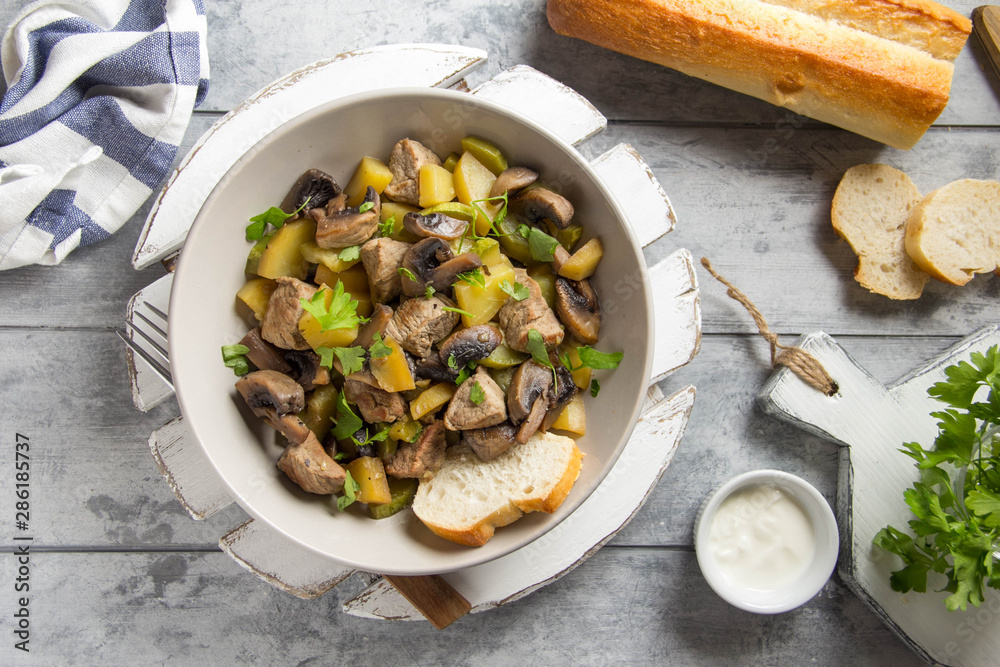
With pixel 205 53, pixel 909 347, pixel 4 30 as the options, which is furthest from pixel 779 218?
pixel 4 30

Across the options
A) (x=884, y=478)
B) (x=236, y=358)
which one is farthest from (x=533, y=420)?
(x=884, y=478)

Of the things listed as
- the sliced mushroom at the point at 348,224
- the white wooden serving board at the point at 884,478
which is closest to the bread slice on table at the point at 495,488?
the sliced mushroom at the point at 348,224

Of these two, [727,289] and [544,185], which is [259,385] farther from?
[727,289]

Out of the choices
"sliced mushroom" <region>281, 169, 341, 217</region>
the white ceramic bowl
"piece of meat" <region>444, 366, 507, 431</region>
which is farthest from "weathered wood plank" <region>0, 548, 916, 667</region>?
"sliced mushroom" <region>281, 169, 341, 217</region>

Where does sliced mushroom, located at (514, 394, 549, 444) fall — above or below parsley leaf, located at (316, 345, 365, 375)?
below

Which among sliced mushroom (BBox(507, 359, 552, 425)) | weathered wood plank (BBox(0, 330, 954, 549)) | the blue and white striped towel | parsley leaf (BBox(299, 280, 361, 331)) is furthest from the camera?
weathered wood plank (BBox(0, 330, 954, 549))

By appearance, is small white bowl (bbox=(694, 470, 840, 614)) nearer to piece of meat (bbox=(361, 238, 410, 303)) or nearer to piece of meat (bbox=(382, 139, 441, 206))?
piece of meat (bbox=(361, 238, 410, 303))

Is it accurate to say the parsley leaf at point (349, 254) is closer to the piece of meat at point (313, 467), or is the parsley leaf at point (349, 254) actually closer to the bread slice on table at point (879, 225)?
the piece of meat at point (313, 467)

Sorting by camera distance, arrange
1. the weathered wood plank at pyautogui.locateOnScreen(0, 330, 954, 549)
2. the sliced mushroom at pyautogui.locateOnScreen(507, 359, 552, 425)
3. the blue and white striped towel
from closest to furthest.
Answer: the sliced mushroom at pyautogui.locateOnScreen(507, 359, 552, 425)
the blue and white striped towel
the weathered wood plank at pyautogui.locateOnScreen(0, 330, 954, 549)
